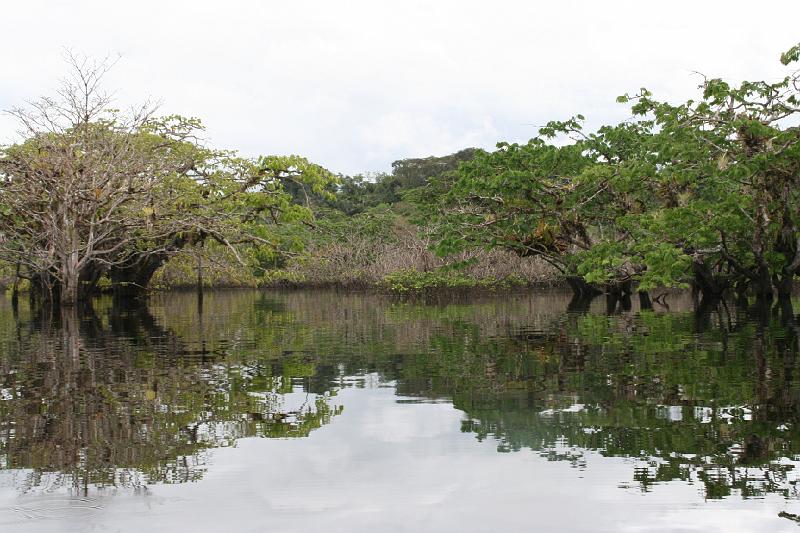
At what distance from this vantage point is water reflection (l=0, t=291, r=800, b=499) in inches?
203

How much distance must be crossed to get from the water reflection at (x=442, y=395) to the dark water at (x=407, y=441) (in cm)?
3

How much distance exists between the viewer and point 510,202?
94.3 ft

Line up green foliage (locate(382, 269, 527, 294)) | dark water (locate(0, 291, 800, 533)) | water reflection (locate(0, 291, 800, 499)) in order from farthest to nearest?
green foliage (locate(382, 269, 527, 294)) → water reflection (locate(0, 291, 800, 499)) → dark water (locate(0, 291, 800, 533))

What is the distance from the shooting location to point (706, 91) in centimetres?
2058

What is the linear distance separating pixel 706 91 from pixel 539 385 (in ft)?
49.4

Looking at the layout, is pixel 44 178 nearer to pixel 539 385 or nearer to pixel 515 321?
pixel 515 321

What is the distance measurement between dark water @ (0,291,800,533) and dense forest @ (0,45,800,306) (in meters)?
10.2

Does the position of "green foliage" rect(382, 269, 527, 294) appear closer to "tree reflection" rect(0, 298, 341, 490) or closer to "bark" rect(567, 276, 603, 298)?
"bark" rect(567, 276, 603, 298)

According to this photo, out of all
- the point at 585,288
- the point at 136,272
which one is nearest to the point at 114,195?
the point at 136,272

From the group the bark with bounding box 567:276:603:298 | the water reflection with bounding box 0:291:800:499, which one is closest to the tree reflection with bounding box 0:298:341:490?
the water reflection with bounding box 0:291:800:499

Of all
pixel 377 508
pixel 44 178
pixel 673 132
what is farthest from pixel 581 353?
pixel 44 178

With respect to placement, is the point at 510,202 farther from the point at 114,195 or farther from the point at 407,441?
the point at 407,441

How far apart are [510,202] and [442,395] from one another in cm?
2147

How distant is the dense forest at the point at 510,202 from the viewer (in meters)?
20.8
